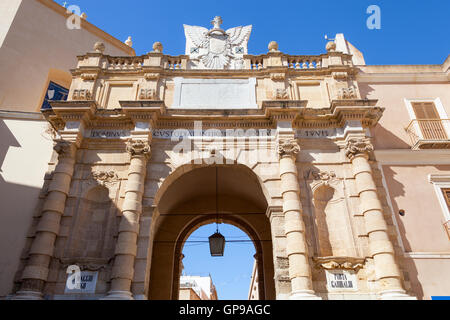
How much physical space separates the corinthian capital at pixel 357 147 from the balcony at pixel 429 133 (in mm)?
1946

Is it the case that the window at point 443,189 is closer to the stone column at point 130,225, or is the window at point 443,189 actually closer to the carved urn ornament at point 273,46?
the carved urn ornament at point 273,46

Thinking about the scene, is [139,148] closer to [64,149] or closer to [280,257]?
[64,149]

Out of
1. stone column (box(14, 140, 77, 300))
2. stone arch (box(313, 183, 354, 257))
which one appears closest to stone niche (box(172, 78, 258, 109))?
stone arch (box(313, 183, 354, 257))

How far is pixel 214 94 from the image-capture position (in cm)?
1198

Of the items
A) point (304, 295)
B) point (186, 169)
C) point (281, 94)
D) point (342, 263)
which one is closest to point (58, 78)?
point (186, 169)

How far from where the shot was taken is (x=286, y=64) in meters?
12.4

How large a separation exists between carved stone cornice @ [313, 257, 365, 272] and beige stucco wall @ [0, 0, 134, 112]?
12128 mm

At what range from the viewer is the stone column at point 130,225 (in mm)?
8469

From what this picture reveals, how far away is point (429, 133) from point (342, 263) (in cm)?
580

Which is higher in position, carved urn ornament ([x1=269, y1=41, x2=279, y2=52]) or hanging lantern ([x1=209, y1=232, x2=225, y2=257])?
carved urn ornament ([x1=269, y1=41, x2=279, y2=52])

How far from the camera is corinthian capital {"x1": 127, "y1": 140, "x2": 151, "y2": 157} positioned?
10.3 meters

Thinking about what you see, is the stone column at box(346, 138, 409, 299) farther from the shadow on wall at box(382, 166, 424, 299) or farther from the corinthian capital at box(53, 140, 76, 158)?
the corinthian capital at box(53, 140, 76, 158)

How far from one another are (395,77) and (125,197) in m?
10.5

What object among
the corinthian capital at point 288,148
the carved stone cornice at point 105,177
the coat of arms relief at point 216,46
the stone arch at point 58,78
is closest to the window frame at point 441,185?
the corinthian capital at point 288,148
